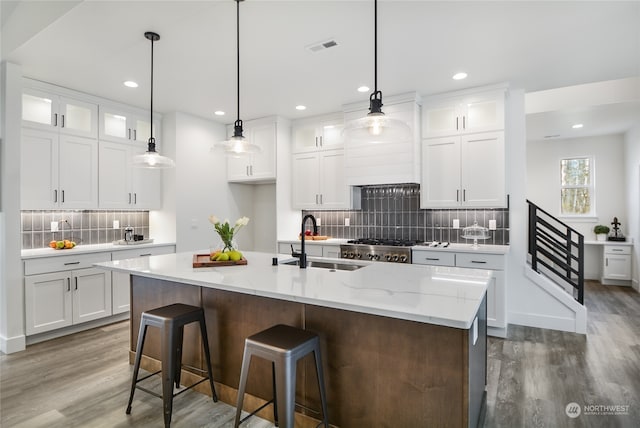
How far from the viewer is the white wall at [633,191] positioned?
5491mm

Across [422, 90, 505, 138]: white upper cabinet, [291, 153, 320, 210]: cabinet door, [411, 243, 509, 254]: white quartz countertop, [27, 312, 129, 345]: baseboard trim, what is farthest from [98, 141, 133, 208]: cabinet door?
[422, 90, 505, 138]: white upper cabinet

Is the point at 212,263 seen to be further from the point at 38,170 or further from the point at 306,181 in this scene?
the point at 306,181

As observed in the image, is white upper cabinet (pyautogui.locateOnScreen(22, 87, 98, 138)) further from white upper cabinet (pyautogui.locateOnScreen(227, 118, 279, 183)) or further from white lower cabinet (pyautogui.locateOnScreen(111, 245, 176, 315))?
white upper cabinet (pyautogui.locateOnScreen(227, 118, 279, 183))

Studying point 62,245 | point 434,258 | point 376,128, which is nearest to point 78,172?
point 62,245

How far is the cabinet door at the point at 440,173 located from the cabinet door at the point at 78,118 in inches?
159

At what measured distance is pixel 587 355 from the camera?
3162 mm

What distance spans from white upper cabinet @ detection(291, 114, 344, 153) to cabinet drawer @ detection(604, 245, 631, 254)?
5082 mm

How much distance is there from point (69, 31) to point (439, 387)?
3.55 m

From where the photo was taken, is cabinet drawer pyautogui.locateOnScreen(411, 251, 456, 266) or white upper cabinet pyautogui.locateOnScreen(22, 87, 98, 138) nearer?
white upper cabinet pyautogui.locateOnScreen(22, 87, 98, 138)

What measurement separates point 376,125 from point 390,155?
7.46 ft

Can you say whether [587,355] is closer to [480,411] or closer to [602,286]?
[480,411]

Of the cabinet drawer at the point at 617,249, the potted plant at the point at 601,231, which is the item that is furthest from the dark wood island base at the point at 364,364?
the potted plant at the point at 601,231

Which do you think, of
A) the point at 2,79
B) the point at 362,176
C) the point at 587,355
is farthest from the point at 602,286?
the point at 2,79

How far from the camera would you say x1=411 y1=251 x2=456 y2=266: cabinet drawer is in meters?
3.79
